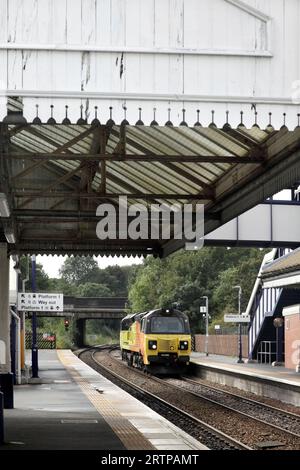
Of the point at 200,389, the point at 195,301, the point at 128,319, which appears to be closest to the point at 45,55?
the point at 200,389

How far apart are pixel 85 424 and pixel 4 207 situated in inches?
147

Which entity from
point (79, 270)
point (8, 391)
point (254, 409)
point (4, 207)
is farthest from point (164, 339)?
point (79, 270)

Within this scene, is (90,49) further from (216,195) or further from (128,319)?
(128,319)

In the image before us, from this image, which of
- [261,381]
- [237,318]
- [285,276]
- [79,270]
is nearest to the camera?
[261,381]

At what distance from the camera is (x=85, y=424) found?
14.3 metres

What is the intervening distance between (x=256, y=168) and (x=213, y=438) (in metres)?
5.14

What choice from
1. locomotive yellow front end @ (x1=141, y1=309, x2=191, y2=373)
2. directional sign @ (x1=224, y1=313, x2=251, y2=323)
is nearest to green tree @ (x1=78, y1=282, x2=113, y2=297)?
directional sign @ (x1=224, y1=313, x2=251, y2=323)

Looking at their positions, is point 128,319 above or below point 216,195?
below

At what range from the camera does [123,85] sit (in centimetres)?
870

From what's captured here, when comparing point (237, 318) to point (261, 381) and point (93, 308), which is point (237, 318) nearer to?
point (261, 381)

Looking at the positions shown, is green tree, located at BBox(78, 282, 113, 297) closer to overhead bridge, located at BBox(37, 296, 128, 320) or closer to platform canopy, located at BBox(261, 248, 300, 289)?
overhead bridge, located at BBox(37, 296, 128, 320)

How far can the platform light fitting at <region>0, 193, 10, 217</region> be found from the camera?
13.0 m

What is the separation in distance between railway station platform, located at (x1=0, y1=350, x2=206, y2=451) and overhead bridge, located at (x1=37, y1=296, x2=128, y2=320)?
6029cm

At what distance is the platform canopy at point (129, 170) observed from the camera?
1155cm
